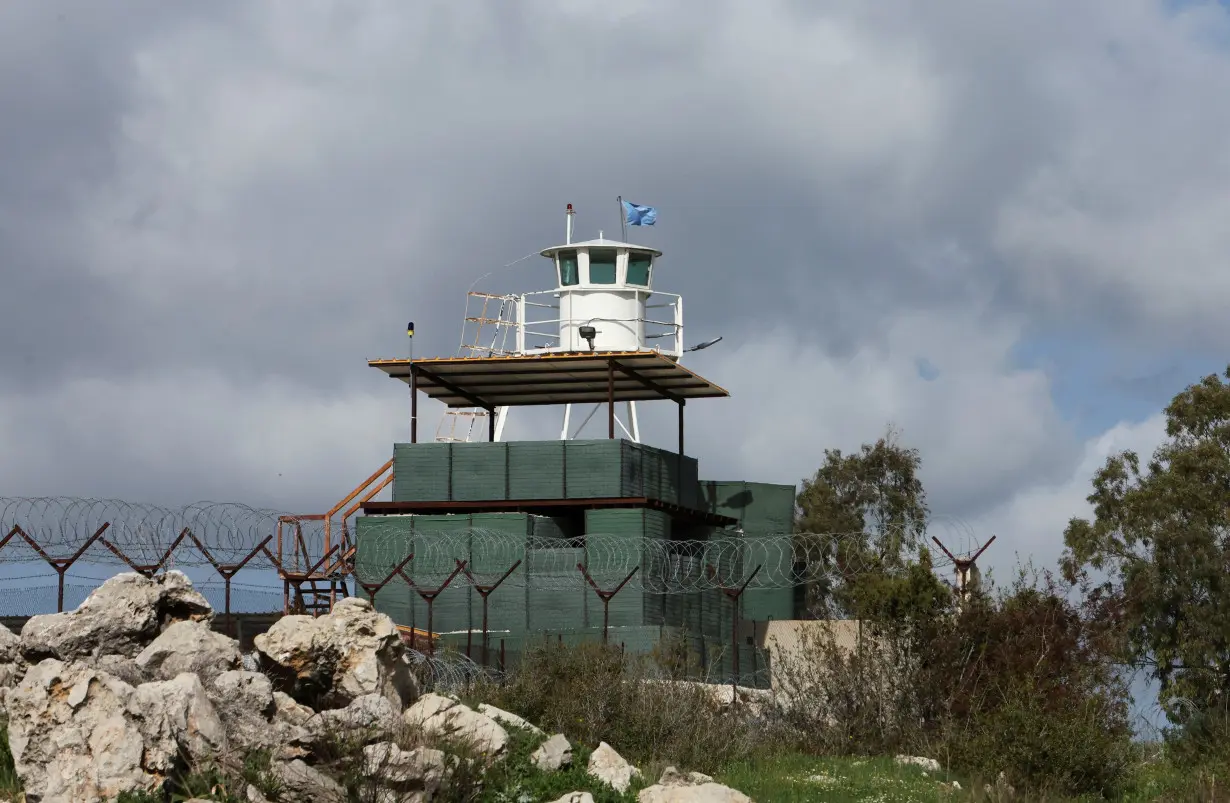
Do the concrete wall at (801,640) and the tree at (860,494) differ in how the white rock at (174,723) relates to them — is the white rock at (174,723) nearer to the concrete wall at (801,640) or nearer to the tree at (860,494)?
the concrete wall at (801,640)

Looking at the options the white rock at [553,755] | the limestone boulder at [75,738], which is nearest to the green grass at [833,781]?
the white rock at [553,755]

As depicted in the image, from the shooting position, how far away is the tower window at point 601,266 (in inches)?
1860

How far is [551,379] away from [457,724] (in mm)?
23965

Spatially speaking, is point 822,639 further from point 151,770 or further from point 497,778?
point 151,770

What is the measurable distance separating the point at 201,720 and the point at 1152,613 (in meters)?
35.5

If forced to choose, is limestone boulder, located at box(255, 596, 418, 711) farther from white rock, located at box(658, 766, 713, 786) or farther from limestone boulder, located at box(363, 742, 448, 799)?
white rock, located at box(658, 766, 713, 786)

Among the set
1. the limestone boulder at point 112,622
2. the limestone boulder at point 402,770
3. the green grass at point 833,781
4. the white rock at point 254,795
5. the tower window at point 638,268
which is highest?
the tower window at point 638,268

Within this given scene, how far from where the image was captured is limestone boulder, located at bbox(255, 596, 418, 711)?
20922 millimetres

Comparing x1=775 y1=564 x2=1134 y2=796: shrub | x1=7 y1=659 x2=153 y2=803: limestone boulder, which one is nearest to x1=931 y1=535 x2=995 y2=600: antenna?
x1=775 y1=564 x2=1134 y2=796: shrub

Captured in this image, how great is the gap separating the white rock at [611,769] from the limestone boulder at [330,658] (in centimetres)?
232

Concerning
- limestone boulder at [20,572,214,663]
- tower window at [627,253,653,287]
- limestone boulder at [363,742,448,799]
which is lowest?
limestone boulder at [363,742,448,799]

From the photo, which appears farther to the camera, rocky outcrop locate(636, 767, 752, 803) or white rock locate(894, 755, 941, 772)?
white rock locate(894, 755, 941, 772)

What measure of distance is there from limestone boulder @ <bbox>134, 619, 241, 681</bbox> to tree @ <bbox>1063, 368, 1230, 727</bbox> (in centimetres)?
3020

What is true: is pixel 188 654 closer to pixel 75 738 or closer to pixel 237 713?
pixel 237 713
